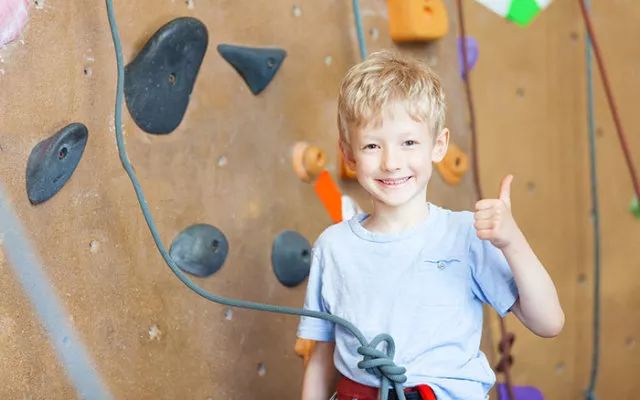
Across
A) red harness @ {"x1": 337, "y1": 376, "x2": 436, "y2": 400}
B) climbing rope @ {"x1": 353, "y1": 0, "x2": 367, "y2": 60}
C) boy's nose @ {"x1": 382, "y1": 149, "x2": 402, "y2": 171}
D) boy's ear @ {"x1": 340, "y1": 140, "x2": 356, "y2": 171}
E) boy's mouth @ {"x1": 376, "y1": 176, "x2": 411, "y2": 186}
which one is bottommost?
red harness @ {"x1": 337, "y1": 376, "x2": 436, "y2": 400}

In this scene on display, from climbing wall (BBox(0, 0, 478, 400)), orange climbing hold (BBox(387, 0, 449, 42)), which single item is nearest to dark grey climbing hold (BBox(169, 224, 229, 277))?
climbing wall (BBox(0, 0, 478, 400))

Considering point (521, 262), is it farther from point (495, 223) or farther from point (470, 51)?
point (470, 51)

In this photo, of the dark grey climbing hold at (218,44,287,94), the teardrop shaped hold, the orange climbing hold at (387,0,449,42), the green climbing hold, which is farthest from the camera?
the green climbing hold

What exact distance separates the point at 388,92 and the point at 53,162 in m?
0.45

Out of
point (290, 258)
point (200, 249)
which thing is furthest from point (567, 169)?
point (200, 249)

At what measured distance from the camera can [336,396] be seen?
1.36 meters

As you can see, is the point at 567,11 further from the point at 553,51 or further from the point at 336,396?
the point at 336,396

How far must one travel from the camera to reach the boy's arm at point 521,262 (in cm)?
121

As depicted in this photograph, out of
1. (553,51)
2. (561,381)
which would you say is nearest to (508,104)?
(553,51)

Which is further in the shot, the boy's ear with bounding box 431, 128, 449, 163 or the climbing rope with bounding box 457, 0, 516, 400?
the climbing rope with bounding box 457, 0, 516, 400

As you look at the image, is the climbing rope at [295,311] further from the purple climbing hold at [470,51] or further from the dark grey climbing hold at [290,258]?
the purple climbing hold at [470,51]

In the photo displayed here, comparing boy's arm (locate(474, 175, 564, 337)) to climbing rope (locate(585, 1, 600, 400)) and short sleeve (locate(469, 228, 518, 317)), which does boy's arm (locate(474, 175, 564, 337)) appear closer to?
short sleeve (locate(469, 228, 518, 317))

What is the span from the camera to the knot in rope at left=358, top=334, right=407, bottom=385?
1.25 meters

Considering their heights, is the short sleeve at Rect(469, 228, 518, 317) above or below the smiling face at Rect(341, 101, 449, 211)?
below
